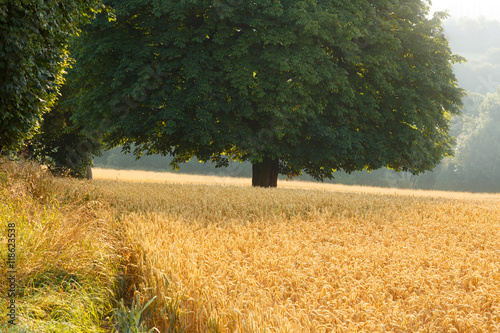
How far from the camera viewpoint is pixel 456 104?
1834cm

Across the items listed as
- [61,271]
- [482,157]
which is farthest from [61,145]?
[482,157]

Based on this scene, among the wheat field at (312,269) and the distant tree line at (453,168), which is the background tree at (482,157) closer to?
the distant tree line at (453,168)

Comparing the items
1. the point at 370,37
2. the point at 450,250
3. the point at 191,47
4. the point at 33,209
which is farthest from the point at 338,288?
the point at 370,37

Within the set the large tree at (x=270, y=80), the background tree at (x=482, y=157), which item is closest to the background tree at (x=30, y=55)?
the large tree at (x=270, y=80)

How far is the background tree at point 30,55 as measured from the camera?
24.8ft

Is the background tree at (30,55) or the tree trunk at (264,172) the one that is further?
the tree trunk at (264,172)

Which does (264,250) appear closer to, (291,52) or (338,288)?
(338,288)

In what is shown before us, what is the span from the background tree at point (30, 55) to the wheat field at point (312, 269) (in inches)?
117

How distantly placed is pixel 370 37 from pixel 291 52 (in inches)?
Answer: 132

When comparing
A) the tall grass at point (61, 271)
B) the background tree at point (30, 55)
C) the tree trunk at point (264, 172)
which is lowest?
the tall grass at point (61, 271)

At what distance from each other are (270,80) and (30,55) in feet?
27.4

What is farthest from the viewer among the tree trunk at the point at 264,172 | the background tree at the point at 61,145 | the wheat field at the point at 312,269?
the background tree at the point at 61,145

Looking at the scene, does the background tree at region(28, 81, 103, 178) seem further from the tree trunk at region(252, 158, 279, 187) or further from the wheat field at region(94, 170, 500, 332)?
the wheat field at region(94, 170, 500, 332)

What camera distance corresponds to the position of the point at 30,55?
8.00m
